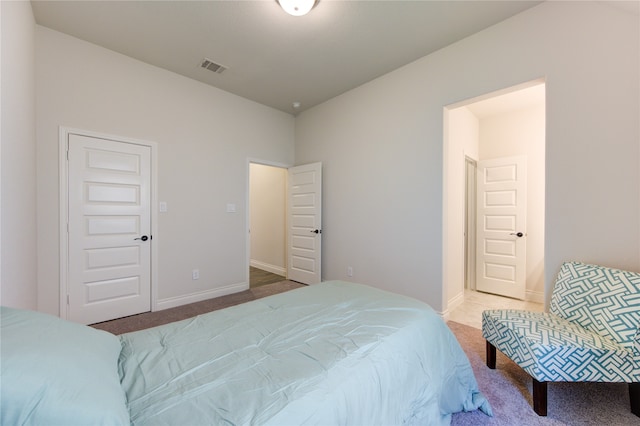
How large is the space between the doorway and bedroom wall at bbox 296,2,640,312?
26 cm

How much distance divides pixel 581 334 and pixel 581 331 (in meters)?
0.09

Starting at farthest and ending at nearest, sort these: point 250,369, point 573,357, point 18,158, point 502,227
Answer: point 502,227 < point 18,158 < point 573,357 < point 250,369

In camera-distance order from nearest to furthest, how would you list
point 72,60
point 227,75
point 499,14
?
point 499,14, point 72,60, point 227,75

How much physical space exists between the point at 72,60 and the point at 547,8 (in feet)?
14.6

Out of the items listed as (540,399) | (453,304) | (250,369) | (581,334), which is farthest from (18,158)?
(453,304)

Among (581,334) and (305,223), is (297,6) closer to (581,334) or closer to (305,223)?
(305,223)

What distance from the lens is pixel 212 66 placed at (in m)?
3.19

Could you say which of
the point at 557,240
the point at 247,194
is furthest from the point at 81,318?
the point at 557,240

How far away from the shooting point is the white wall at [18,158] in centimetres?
150

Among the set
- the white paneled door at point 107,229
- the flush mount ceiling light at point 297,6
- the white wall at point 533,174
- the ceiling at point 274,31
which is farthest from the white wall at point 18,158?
the white wall at point 533,174

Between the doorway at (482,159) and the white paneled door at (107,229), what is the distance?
3510 mm

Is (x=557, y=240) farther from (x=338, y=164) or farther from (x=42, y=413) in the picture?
(x=42, y=413)

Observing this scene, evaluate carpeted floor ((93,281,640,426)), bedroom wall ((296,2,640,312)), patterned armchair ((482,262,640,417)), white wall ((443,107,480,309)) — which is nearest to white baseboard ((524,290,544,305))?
white wall ((443,107,480,309))

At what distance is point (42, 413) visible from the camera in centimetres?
59
